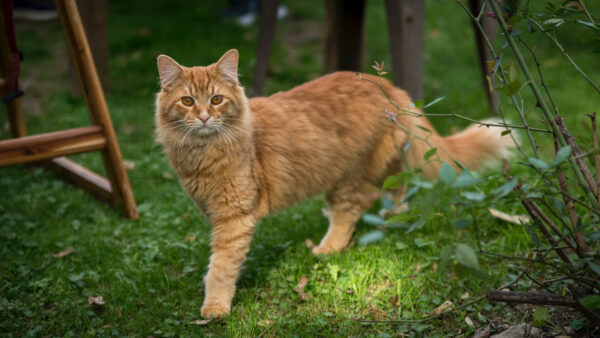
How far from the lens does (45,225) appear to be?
2990 mm

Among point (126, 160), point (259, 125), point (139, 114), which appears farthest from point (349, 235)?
→ point (139, 114)

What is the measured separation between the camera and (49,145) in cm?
273

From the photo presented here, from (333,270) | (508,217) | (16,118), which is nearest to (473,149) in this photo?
(508,217)

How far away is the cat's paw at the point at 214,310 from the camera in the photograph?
82.7 inches

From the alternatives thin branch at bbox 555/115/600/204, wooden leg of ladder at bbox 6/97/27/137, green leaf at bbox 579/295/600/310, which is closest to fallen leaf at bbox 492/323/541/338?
green leaf at bbox 579/295/600/310

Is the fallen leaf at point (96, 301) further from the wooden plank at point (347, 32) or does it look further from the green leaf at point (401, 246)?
the wooden plank at point (347, 32)

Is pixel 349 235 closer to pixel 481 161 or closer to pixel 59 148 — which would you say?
pixel 481 161

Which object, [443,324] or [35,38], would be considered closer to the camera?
[443,324]

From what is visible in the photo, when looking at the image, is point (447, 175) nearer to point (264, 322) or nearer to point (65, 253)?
point (264, 322)

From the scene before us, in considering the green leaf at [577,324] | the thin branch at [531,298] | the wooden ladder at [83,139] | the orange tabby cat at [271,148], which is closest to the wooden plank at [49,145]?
the wooden ladder at [83,139]

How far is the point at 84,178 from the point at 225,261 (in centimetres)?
165

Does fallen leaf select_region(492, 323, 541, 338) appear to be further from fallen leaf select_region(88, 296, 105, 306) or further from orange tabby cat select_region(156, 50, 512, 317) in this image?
fallen leaf select_region(88, 296, 105, 306)

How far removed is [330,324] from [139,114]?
3.24 metres

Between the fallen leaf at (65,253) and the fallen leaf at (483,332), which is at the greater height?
the fallen leaf at (483,332)
